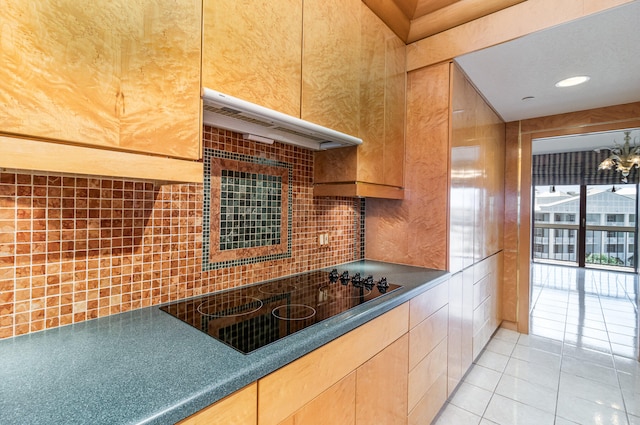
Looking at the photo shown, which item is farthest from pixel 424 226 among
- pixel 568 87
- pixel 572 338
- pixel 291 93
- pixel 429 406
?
pixel 572 338

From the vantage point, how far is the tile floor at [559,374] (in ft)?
6.73

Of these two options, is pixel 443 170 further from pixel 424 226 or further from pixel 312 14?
pixel 312 14

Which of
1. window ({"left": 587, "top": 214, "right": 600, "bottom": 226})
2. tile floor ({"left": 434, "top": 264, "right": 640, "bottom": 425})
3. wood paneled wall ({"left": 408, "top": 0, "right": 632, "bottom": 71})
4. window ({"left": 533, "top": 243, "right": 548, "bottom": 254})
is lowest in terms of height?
tile floor ({"left": 434, "top": 264, "right": 640, "bottom": 425})

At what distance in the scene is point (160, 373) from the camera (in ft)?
2.62

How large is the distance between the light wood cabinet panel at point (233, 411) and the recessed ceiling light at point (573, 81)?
9.73 feet

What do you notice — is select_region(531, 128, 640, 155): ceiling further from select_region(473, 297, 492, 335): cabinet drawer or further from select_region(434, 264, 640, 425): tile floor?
select_region(473, 297, 492, 335): cabinet drawer

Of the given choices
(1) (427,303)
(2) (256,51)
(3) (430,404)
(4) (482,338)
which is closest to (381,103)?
(2) (256,51)

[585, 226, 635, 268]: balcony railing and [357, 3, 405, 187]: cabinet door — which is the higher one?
[357, 3, 405, 187]: cabinet door

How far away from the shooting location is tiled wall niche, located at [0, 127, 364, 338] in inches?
38.5

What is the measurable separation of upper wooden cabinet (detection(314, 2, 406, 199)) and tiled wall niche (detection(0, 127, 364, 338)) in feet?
1.70

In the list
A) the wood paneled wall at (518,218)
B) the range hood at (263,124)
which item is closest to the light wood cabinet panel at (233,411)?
the range hood at (263,124)

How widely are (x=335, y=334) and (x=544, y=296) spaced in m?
5.11

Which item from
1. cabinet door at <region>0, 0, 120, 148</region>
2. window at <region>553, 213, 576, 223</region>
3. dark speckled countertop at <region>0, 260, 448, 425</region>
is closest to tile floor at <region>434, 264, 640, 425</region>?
dark speckled countertop at <region>0, 260, 448, 425</region>

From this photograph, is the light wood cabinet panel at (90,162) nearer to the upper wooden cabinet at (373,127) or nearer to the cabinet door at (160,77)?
the cabinet door at (160,77)
